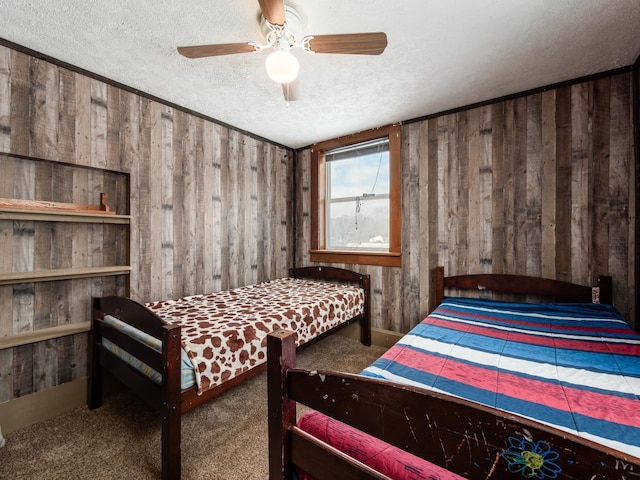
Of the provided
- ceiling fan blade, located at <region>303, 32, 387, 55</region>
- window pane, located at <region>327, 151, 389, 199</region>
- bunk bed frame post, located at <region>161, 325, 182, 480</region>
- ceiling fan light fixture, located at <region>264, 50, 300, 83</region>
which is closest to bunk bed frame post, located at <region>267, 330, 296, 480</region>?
bunk bed frame post, located at <region>161, 325, 182, 480</region>

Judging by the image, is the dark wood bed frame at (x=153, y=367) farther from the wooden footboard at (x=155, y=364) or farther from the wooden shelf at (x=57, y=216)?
the wooden shelf at (x=57, y=216)

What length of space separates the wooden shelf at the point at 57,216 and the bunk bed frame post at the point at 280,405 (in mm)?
1954

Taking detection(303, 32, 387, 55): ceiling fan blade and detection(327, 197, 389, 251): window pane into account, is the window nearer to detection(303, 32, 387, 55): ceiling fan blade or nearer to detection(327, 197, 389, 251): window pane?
detection(327, 197, 389, 251): window pane

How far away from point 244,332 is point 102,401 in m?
1.35

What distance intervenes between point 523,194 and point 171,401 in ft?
9.68

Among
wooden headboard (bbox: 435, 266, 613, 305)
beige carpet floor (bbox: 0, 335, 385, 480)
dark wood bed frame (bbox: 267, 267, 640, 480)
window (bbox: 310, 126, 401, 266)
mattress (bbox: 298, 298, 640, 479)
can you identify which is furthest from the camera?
window (bbox: 310, 126, 401, 266)

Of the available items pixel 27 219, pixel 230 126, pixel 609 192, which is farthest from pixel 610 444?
pixel 230 126

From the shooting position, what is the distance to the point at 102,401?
2.12m

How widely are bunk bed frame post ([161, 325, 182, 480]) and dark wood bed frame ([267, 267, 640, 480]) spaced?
71 cm

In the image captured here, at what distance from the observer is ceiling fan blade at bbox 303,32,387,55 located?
1.46 meters

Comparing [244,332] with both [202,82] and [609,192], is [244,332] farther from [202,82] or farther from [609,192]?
[609,192]

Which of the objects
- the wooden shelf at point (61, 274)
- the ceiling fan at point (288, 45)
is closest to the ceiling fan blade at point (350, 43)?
the ceiling fan at point (288, 45)

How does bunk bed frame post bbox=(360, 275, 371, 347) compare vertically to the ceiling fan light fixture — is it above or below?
below

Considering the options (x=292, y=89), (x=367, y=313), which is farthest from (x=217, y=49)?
(x=367, y=313)
